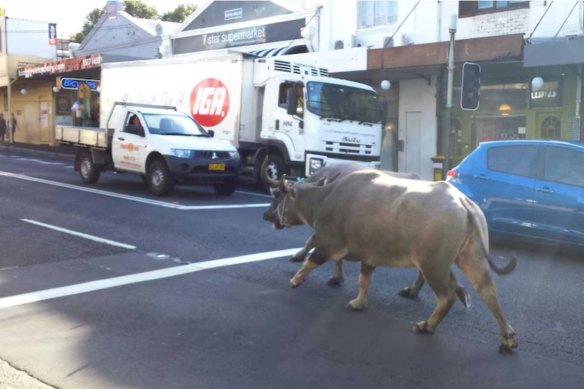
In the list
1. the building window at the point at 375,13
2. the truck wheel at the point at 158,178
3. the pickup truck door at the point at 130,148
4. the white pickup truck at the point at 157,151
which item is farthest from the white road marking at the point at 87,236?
the building window at the point at 375,13

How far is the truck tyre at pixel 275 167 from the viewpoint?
16625 millimetres

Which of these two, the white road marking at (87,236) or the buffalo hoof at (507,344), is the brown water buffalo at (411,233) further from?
the white road marking at (87,236)

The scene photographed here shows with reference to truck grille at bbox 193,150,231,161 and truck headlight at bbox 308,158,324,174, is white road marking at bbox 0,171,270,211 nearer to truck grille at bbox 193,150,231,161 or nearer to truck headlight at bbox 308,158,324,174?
truck grille at bbox 193,150,231,161

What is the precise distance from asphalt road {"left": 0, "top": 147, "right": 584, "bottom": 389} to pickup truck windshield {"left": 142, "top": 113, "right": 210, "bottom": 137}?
5122 millimetres

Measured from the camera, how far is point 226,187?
591 inches

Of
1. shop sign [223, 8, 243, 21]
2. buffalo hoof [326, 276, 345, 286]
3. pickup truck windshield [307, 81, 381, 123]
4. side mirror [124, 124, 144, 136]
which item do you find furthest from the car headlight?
shop sign [223, 8, 243, 21]

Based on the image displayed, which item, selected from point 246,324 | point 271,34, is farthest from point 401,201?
point 271,34

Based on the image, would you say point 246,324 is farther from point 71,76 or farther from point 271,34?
point 71,76

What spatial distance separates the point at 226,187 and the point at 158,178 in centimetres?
163

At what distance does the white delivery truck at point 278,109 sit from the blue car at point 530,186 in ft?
21.7

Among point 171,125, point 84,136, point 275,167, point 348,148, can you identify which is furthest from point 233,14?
point 171,125

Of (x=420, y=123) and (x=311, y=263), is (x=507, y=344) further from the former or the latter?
(x=420, y=123)

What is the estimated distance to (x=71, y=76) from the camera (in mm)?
33219

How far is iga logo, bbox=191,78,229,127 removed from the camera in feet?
59.1
